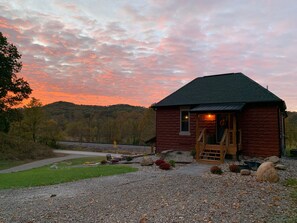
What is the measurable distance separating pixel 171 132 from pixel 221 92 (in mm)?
4472

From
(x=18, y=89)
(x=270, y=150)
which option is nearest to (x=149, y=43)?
(x=270, y=150)

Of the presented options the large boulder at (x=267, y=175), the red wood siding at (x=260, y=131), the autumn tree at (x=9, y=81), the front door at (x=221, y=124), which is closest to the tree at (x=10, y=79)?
the autumn tree at (x=9, y=81)

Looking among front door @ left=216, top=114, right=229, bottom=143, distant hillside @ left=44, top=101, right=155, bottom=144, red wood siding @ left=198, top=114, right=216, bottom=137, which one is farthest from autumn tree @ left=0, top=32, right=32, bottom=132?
front door @ left=216, top=114, right=229, bottom=143

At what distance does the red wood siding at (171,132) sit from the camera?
17.5 metres

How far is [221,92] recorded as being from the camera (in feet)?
55.7

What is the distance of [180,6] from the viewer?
45.8ft

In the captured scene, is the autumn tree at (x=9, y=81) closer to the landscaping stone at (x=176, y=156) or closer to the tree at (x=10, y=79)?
the tree at (x=10, y=79)

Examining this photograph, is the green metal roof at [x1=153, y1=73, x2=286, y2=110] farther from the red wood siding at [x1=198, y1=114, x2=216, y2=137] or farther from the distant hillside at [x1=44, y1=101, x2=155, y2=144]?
the distant hillside at [x1=44, y1=101, x2=155, y2=144]

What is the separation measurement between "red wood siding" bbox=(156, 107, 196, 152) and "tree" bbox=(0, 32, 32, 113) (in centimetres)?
2027

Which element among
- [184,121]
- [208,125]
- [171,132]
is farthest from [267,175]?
[171,132]

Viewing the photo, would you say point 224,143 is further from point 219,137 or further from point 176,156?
point 176,156

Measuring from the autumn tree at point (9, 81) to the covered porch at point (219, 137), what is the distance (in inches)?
940

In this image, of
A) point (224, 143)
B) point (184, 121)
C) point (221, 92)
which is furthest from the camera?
point (184, 121)

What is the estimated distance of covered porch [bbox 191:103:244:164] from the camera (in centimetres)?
1400
